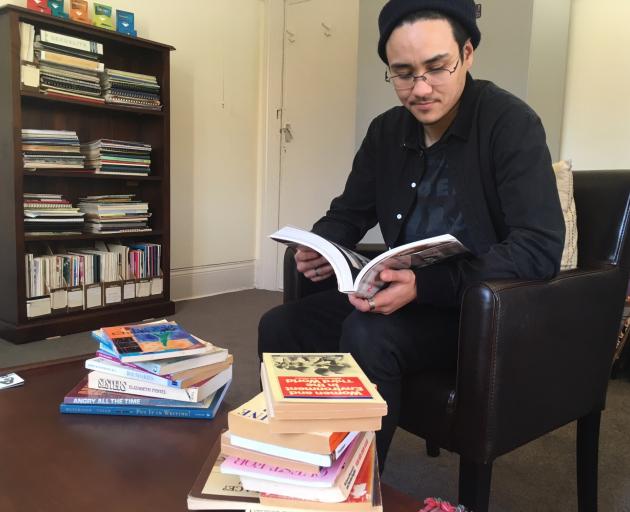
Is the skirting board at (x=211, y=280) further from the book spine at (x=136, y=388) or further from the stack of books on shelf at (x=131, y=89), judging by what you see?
the book spine at (x=136, y=388)

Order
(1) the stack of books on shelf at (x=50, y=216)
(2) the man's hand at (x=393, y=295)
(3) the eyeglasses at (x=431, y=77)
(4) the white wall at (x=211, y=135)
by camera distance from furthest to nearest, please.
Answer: (4) the white wall at (x=211, y=135) < (1) the stack of books on shelf at (x=50, y=216) < (3) the eyeglasses at (x=431, y=77) < (2) the man's hand at (x=393, y=295)

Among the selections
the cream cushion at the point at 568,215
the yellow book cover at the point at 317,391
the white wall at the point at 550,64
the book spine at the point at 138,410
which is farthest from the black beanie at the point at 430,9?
the white wall at the point at 550,64

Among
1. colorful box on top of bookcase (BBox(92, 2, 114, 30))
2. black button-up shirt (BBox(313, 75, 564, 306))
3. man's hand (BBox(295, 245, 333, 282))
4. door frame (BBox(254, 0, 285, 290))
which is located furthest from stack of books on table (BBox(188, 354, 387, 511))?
door frame (BBox(254, 0, 285, 290))

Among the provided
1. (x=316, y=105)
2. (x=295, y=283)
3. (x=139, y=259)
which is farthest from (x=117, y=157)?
(x=295, y=283)

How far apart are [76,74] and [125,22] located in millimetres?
455

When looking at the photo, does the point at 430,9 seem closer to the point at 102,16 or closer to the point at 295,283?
the point at 295,283

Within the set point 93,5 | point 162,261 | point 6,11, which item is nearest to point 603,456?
point 162,261

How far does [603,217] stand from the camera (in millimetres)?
1262

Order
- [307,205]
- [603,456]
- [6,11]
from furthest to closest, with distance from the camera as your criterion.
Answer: [307,205] → [6,11] → [603,456]

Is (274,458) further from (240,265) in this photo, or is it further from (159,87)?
(240,265)

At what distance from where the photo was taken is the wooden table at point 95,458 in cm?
66

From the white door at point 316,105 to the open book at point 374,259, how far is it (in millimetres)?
2519

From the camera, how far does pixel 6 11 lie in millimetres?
2301

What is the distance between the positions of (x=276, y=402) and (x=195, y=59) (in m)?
3.17
